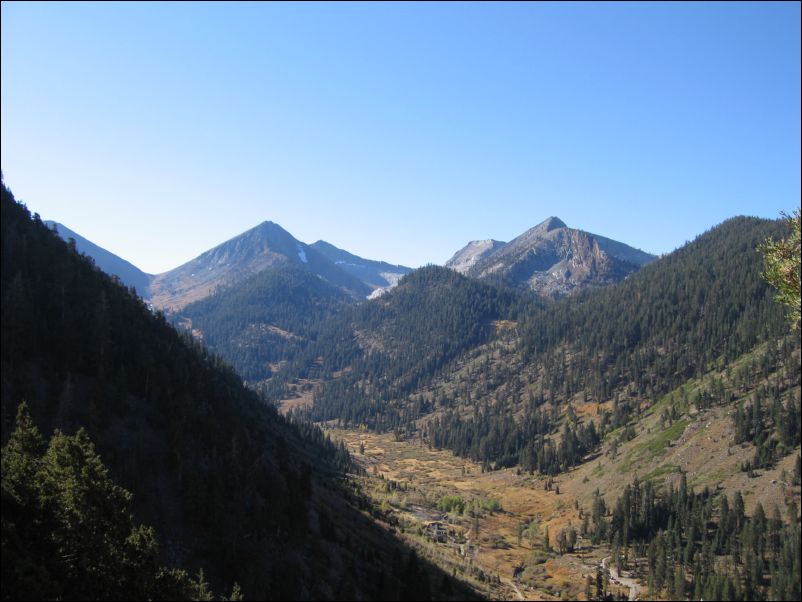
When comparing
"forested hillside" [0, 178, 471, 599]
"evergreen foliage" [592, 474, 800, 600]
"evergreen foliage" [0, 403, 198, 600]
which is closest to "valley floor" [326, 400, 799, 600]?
"evergreen foliage" [592, 474, 800, 600]

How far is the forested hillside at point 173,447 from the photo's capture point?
160 feet

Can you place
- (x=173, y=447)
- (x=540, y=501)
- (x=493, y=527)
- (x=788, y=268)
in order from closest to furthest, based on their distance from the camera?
1. (x=788, y=268)
2. (x=173, y=447)
3. (x=493, y=527)
4. (x=540, y=501)

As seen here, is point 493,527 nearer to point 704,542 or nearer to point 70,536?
point 704,542

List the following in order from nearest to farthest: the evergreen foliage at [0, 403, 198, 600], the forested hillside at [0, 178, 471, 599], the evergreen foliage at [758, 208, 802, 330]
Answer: the evergreen foliage at [758, 208, 802, 330] → the evergreen foliage at [0, 403, 198, 600] → the forested hillside at [0, 178, 471, 599]

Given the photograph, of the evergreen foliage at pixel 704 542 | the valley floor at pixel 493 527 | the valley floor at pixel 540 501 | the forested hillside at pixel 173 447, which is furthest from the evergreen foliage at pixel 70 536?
the evergreen foliage at pixel 704 542

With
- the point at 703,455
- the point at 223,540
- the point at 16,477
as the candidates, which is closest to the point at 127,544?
the point at 16,477

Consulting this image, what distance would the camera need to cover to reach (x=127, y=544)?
1022 inches

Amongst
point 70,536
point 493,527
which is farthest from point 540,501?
point 70,536

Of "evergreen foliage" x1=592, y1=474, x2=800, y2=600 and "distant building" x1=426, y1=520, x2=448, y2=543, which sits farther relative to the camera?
"distant building" x1=426, y1=520, x2=448, y2=543

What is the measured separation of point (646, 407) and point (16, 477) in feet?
635

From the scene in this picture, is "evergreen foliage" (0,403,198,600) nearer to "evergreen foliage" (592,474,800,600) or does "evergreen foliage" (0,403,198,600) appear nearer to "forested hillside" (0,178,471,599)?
"forested hillside" (0,178,471,599)

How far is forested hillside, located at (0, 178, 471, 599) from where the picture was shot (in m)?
48.7

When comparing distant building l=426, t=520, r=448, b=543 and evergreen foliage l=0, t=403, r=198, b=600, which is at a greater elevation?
evergreen foliage l=0, t=403, r=198, b=600

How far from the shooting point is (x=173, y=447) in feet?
189
